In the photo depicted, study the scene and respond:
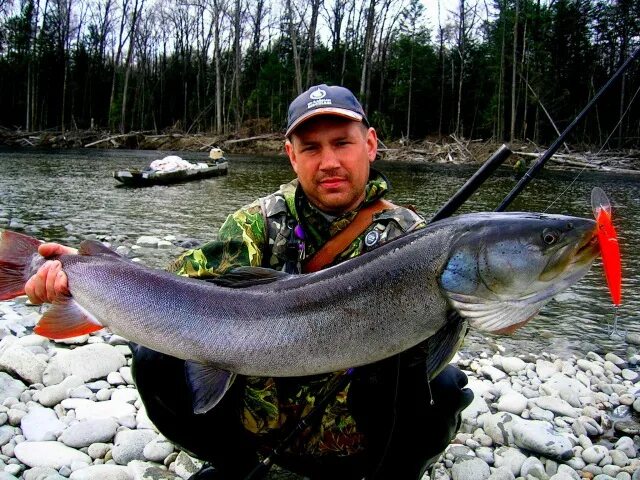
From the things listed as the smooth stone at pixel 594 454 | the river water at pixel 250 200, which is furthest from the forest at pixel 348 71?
the smooth stone at pixel 594 454

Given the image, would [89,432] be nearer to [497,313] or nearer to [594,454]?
[497,313]

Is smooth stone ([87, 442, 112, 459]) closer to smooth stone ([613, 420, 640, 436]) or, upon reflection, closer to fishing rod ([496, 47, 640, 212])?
fishing rod ([496, 47, 640, 212])

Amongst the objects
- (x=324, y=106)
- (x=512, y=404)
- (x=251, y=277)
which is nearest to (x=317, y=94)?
(x=324, y=106)

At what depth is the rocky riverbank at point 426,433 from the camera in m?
3.00

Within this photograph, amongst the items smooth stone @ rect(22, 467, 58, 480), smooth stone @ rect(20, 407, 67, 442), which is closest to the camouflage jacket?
smooth stone @ rect(22, 467, 58, 480)

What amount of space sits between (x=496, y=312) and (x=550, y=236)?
11.9 inches

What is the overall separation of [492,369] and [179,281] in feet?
10.6

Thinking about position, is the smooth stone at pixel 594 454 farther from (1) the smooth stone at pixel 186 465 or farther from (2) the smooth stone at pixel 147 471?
(2) the smooth stone at pixel 147 471

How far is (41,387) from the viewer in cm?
386

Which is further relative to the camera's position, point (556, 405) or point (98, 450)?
point (556, 405)

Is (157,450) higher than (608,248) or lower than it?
lower

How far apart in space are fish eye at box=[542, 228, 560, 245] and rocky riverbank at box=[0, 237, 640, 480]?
5.53ft

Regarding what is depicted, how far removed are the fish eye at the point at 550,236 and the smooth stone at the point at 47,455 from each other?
256 centimetres

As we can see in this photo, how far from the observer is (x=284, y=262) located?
2822 millimetres
